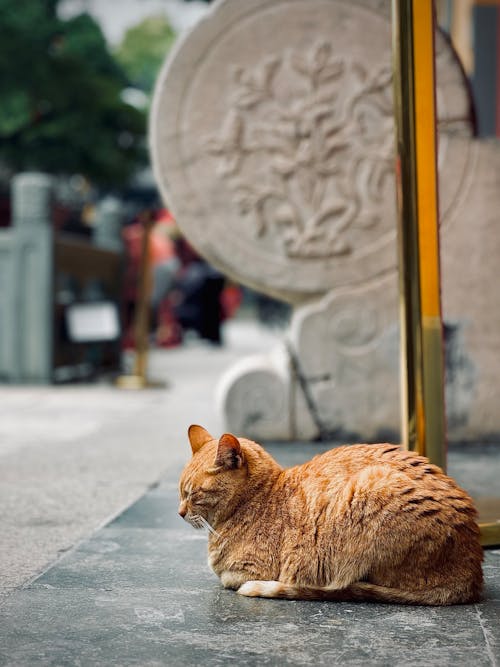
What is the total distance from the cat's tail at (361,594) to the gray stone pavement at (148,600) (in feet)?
0.08

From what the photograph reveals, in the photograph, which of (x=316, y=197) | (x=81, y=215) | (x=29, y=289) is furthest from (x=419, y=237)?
(x=81, y=215)

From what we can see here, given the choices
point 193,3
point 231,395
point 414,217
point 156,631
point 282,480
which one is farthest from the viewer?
point 193,3

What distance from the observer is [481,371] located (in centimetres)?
485

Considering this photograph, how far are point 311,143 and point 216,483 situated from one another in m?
2.81

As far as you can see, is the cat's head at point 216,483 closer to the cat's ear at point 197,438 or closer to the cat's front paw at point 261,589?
the cat's ear at point 197,438

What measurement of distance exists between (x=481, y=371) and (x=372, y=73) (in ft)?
5.28

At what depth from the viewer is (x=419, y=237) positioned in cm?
279

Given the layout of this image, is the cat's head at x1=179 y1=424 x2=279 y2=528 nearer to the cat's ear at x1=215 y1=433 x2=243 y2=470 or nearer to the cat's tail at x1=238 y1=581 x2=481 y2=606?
the cat's ear at x1=215 y1=433 x2=243 y2=470

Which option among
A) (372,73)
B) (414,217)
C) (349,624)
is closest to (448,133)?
(372,73)

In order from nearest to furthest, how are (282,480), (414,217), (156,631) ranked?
(156,631)
(282,480)
(414,217)

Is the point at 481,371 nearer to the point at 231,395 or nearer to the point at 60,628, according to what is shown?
the point at 231,395

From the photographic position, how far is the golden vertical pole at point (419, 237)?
278cm

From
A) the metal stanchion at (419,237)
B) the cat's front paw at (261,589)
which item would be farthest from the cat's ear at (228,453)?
the metal stanchion at (419,237)

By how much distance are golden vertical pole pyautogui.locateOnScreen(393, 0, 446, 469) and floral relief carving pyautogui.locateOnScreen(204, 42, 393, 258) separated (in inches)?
80.3
